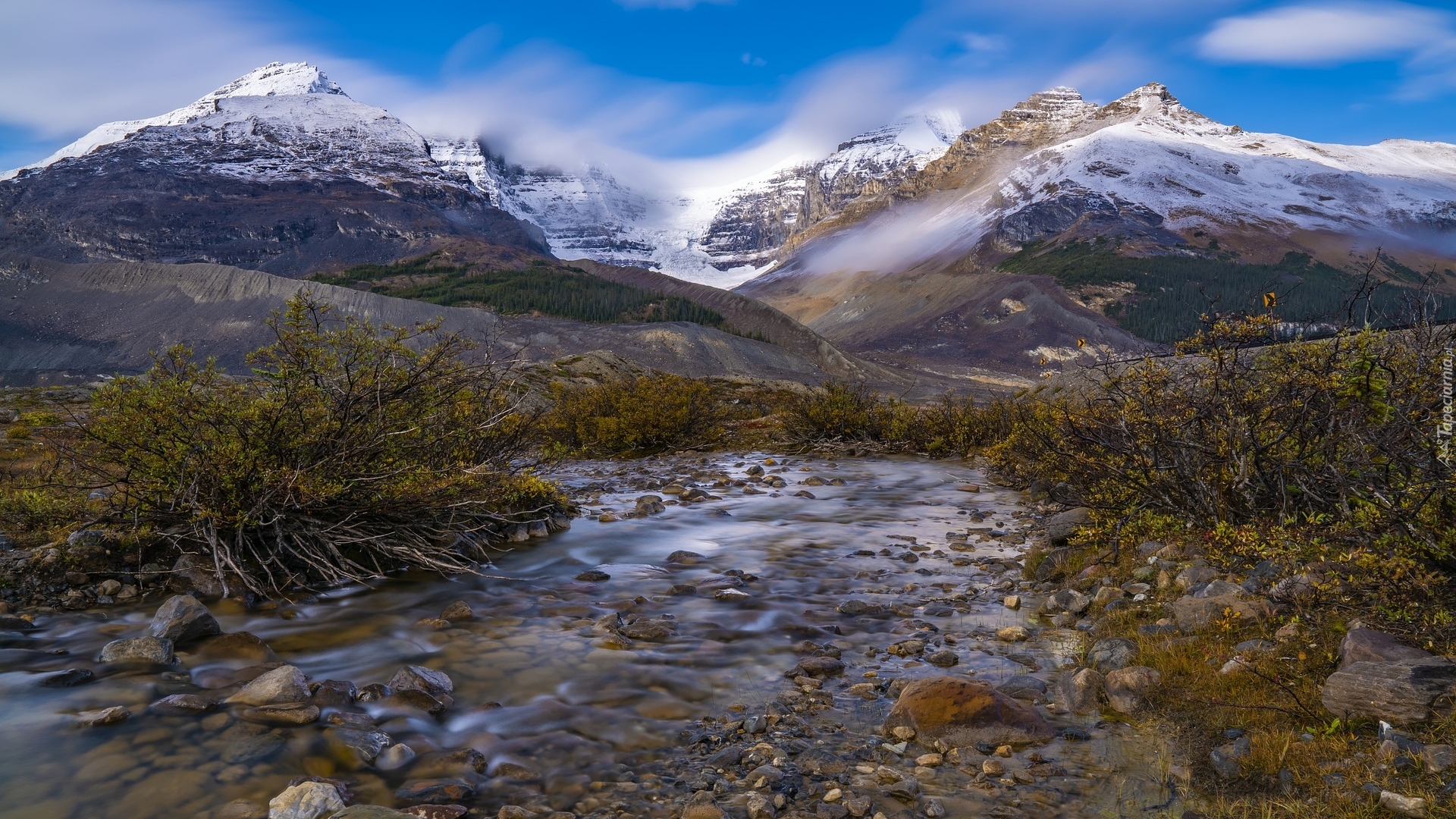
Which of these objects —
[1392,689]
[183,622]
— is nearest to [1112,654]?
[1392,689]

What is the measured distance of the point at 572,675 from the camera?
528 centimetres

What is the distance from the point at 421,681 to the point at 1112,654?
14.4 ft

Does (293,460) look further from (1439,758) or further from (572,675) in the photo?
(1439,758)

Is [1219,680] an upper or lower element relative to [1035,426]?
lower

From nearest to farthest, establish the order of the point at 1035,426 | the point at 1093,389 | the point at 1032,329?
the point at 1035,426 → the point at 1093,389 → the point at 1032,329

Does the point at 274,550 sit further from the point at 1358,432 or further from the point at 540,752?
the point at 1358,432

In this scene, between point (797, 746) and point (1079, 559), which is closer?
point (797, 746)

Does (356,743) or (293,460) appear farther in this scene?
(293,460)

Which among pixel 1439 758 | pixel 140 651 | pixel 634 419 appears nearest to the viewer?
pixel 1439 758

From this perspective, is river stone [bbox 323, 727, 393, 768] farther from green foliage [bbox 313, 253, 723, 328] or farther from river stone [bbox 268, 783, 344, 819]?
green foliage [bbox 313, 253, 723, 328]

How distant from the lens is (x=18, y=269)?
83812mm

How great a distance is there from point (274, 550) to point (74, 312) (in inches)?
3900

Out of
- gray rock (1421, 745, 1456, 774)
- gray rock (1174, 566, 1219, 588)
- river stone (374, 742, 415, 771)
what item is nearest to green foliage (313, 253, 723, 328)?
gray rock (1174, 566, 1219, 588)

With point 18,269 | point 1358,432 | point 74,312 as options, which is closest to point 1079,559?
point 1358,432
